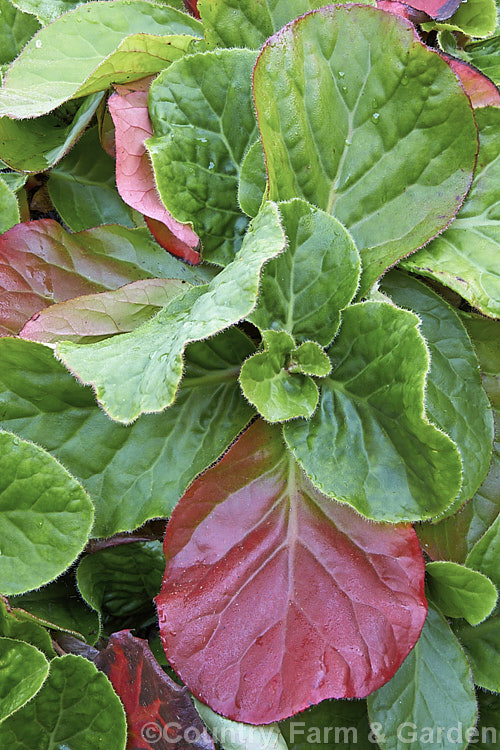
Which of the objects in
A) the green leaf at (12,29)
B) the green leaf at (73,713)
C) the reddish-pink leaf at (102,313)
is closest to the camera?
the green leaf at (73,713)

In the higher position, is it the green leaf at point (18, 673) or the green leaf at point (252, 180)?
the green leaf at point (252, 180)

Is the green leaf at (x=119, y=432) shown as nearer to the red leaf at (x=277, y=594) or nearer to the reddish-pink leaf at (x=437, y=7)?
the red leaf at (x=277, y=594)

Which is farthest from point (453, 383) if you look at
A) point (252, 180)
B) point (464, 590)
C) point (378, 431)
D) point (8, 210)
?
point (8, 210)

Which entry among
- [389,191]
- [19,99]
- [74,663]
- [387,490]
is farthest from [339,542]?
[19,99]

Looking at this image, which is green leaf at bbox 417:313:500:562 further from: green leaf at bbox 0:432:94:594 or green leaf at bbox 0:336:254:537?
green leaf at bbox 0:432:94:594

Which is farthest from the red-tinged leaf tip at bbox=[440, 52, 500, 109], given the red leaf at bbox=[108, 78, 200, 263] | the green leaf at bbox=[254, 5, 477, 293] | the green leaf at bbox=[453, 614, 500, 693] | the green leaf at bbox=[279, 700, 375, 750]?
the green leaf at bbox=[279, 700, 375, 750]

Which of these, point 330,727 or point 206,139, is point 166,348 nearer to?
point 206,139

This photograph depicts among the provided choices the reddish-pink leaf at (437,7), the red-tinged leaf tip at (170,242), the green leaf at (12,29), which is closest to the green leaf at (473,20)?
the reddish-pink leaf at (437,7)
